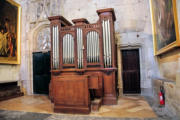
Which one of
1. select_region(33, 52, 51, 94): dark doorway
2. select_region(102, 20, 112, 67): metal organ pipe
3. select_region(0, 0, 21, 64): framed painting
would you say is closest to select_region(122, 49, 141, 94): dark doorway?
select_region(102, 20, 112, 67): metal organ pipe

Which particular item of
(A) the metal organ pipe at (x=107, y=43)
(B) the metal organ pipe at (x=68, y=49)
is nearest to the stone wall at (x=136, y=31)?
(A) the metal organ pipe at (x=107, y=43)

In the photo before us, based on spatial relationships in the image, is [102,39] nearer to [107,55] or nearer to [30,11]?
[107,55]

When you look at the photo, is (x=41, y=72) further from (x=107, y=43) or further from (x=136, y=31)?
(x=136, y=31)

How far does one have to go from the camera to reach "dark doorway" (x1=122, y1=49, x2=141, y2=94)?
19.6 ft

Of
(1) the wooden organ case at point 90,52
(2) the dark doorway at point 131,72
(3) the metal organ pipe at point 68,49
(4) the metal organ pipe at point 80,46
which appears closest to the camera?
(1) the wooden organ case at point 90,52

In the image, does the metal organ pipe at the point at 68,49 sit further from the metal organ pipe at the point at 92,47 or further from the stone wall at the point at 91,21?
the stone wall at the point at 91,21

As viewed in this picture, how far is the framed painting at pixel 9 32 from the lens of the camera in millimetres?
6160

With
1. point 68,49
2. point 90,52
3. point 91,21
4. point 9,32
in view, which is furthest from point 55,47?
point 9,32

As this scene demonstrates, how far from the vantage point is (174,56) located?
10.5ft

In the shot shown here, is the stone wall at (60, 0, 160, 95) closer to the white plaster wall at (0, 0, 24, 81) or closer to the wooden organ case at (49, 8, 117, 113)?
the wooden organ case at (49, 8, 117, 113)

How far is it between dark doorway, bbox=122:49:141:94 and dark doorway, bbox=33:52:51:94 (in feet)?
12.4

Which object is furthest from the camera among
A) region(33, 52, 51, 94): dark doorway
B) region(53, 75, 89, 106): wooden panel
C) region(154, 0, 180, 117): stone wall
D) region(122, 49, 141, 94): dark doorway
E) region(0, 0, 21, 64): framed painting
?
region(33, 52, 51, 94): dark doorway

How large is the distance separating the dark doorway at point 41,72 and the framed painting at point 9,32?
1026 millimetres

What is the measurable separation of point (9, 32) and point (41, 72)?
99.6 inches
